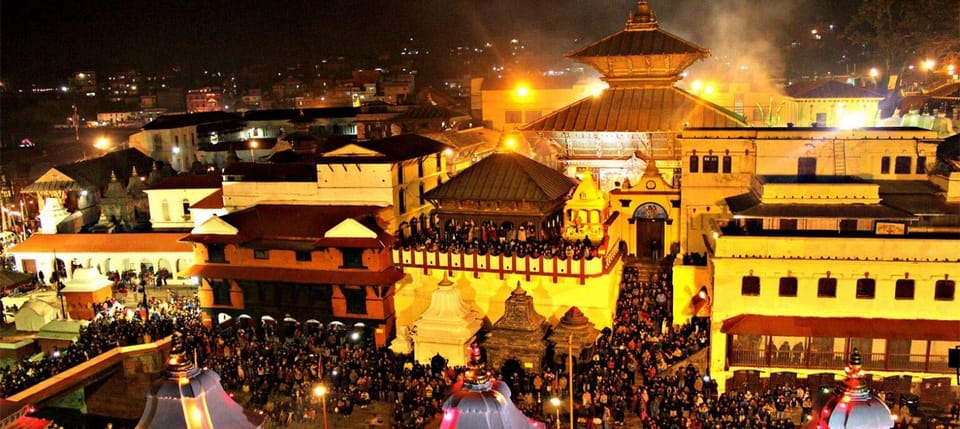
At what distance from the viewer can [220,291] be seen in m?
32.4

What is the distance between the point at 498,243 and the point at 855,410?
60.9 ft

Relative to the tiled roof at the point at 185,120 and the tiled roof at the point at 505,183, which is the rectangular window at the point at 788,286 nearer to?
the tiled roof at the point at 505,183

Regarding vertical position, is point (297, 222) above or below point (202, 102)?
below

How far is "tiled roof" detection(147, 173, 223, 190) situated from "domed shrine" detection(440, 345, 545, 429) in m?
35.0

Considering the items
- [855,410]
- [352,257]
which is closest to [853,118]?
[352,257]

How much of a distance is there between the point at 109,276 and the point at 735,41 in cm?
7216

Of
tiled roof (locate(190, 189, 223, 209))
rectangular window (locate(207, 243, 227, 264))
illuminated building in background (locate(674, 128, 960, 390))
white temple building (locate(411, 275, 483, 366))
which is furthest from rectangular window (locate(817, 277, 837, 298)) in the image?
tiled roof (locate(190, 189, 223, 209))

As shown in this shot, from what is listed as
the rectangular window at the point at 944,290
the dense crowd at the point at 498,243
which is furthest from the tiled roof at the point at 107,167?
the rectangular window at the point at 944,290

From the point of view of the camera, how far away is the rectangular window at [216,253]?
106 feet

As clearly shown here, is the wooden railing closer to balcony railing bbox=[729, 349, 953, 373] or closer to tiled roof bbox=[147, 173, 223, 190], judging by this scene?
balcony railing bbox=[729, 349, 953, 373]

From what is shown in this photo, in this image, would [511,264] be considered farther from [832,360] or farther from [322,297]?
[832,360]

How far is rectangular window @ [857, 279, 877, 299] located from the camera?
24219mm

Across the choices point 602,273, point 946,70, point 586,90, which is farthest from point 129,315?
point 946,70

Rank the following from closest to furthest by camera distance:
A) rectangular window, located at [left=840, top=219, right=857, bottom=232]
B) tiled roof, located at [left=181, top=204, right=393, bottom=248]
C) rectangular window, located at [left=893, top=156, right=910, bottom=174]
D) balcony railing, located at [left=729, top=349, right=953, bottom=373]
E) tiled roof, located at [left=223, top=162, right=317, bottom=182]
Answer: balcony railing, located at [left=729, top=349, right=953, bottom=373] → rectangular window, located at [left=840, top=219, right=857, bottom=232] → rectangular window, located at [left=893, top=156, right=910, bottom=174] → tiled roof, located at [left=181, top=204, right=393, bottom=248] → tiled roof, located at [left=223, top=162, right=317, bottom=182]
